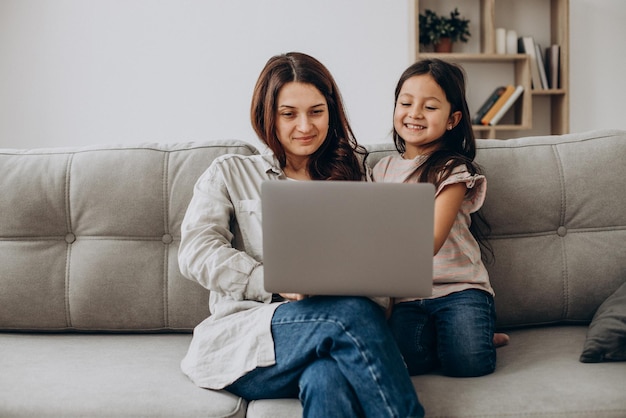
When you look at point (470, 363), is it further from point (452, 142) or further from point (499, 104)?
point (499, 104)

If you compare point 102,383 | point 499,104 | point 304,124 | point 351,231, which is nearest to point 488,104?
→ point 499,104

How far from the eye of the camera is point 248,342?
125cm

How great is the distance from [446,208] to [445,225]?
0.04 meters

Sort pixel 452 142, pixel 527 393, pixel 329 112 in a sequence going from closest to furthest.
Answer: pixel 527 393 → pixel 329 112 → pixel 452 142

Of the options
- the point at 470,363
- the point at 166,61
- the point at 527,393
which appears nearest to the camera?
the point at 527,393

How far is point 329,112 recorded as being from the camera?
1574mm

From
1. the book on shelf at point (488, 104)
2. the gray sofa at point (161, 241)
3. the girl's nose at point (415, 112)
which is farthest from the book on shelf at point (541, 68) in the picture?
the girl's nose at point (415, 112)

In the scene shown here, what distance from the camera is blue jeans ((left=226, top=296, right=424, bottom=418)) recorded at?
43.3 inches

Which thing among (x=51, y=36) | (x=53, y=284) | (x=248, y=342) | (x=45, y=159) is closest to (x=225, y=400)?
(x=248, y=342)

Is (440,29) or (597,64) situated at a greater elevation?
(440,29)

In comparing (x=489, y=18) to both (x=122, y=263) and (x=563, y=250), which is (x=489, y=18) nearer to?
(x=563, y=250)

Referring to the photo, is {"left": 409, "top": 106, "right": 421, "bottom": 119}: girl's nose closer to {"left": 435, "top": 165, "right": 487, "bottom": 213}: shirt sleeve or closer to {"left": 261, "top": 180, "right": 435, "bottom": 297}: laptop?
{"left": 435, "top": 165, "right": 487, "bottom": 213}: shirt sleeve

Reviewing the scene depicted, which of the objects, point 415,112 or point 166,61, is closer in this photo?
point 415,112

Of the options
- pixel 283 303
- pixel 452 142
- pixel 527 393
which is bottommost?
pixel 527 393
